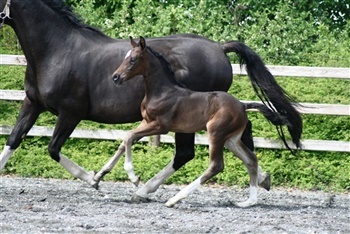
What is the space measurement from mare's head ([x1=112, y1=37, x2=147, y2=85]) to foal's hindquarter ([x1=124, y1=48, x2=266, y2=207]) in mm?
107

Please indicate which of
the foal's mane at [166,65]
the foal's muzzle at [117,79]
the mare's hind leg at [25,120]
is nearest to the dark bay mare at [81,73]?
the mare's hind leg at [25,120]

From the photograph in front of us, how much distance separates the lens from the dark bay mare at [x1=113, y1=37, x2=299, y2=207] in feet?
27.6

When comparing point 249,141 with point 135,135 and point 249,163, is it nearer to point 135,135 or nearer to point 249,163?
point 249,163

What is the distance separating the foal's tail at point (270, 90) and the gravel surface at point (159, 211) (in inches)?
31.6

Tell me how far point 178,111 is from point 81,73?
1100 millimetres

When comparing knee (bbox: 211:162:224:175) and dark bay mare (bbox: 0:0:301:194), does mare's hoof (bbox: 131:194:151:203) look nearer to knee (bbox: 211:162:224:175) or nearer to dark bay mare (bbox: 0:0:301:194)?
dark bay mare (bbox: 0:0:301:194)

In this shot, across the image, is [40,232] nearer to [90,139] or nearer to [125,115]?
[125,115]

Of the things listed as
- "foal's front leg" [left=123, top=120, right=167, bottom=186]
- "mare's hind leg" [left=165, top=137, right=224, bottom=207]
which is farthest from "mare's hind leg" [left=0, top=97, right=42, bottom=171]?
"mare's hind leg" [left=165, top=137, right=224, bottom=207]

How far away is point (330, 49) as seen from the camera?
14.0 metres

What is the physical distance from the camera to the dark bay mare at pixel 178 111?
840 cm

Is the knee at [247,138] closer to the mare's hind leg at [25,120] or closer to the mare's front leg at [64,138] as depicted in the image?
the mare's front leg at [64,138]

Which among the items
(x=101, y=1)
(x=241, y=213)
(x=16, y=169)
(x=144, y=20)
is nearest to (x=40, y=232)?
(x=241, y=213)

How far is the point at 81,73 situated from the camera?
8969 mm

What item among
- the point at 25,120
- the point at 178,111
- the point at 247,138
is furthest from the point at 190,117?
the point at 25,120
